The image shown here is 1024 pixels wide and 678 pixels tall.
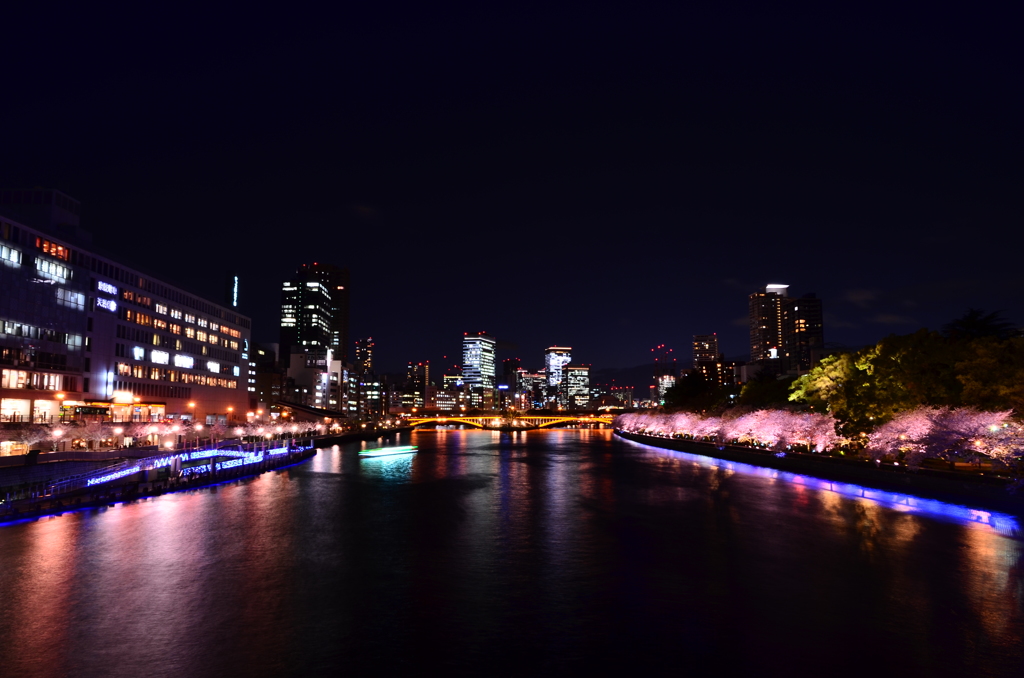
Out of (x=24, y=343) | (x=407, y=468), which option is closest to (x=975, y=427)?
(x=407, y=468)

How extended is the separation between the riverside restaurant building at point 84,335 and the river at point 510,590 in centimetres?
4615

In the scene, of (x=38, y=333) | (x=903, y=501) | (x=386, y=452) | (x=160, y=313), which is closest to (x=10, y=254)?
(x=38, y=333)

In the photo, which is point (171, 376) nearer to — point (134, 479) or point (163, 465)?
point (163, 465)

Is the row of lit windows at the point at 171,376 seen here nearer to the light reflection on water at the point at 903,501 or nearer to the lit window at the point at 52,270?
the lit window at the point at 52,270

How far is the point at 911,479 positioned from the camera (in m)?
57.8

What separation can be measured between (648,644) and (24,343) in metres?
91.4

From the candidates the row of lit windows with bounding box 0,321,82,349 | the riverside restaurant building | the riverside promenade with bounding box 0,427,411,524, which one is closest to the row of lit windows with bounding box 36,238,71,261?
the riverside restaurant building

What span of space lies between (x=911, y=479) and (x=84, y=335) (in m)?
104

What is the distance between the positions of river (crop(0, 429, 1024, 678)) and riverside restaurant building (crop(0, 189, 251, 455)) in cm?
4615

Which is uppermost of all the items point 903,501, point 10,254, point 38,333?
point 10,254

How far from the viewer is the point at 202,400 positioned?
444 ft

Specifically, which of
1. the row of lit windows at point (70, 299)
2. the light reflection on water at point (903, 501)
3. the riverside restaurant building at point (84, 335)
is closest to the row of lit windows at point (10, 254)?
the riverside restaurant building at point (84, 335)

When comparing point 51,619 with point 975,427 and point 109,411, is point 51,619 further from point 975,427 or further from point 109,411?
point 109,411

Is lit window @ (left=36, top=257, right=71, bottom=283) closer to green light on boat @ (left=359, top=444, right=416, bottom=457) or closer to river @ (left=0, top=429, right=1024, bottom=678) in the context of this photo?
green light on boat @ (left=359, top=444, right=416, bottom=457)
